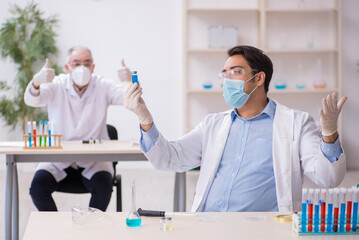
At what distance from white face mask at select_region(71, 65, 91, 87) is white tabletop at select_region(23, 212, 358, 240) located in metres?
1.97

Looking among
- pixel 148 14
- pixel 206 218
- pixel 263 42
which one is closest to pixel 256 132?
pixel 206 218

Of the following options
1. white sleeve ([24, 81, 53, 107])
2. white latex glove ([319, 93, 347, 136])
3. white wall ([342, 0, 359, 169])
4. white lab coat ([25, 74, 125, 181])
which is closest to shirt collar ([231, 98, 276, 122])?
white latex glove ([319, 93, 347, 136])

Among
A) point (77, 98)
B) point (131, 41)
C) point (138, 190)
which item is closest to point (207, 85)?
point (131, 41)

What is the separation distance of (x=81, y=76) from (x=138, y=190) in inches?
74.8

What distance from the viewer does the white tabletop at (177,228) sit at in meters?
1.66

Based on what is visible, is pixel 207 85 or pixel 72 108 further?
pixel 207 85

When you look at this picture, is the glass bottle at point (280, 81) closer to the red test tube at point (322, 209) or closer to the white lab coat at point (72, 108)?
the white lab coat at point (72, 108)

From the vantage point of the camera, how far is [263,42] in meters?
6.03

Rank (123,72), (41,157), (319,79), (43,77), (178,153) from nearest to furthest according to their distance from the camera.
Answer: (178,153) < (41,157) < (43,77) < (123,72) < (319,79)

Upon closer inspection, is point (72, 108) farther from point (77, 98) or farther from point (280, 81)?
point (280, 81)

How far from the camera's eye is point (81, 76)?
3.76 metres

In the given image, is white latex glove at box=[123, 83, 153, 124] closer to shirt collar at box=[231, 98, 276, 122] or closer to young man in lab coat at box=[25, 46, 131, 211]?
shirt collar at box=[231, 98, 276, 122]

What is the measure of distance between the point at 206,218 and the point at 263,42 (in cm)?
441

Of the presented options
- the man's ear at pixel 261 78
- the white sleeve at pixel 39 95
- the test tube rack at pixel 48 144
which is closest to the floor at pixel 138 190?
the test tube rack at pixel 48 144
